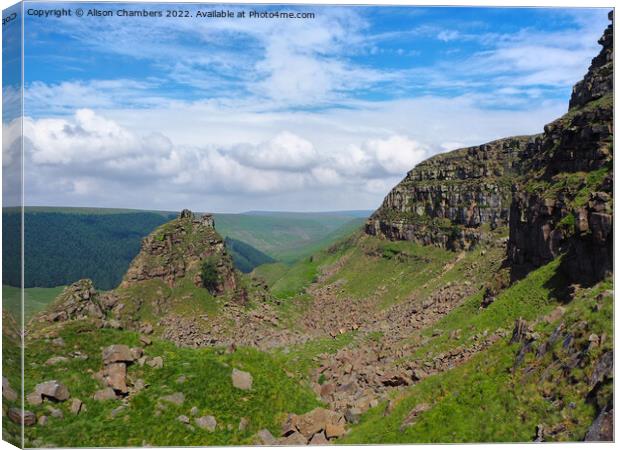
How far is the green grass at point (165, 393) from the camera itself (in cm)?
2108

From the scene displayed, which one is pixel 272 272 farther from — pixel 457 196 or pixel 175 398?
pixel 175 398

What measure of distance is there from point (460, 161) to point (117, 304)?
Answer: 262ft

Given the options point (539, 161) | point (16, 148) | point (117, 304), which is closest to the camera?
point (16, 148)

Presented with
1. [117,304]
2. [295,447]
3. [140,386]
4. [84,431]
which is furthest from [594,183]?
[117,304]

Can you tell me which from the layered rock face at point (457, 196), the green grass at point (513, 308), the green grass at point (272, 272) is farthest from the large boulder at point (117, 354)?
the green grass at point (272, 272)

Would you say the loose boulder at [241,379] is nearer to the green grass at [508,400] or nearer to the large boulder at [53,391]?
the green grass at [508,400]

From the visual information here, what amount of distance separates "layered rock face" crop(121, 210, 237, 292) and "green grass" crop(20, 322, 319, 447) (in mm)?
38636

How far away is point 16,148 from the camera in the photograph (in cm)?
1909

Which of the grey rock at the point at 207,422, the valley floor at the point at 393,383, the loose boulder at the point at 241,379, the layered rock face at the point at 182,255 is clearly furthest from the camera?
the layered rock face at the point at 182,255

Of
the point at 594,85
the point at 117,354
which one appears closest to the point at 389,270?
the point at 594,85

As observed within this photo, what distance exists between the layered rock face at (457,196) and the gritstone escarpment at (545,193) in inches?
8.0

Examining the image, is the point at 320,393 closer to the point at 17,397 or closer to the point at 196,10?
the point at 17,397

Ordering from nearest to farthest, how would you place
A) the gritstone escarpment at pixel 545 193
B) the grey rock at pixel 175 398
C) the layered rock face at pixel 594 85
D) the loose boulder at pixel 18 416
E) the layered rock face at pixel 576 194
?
the loose boulder at pixel 18 416 → the grey rock at pixel 175 398 → the layered rock face at pixel 576 194 → the gritstone escarpment at pixel 545 193 → the layered rock face at pixel 594 85

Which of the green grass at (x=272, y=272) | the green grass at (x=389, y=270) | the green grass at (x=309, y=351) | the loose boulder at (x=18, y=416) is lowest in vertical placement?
the green grass at (x=272, y=272)
